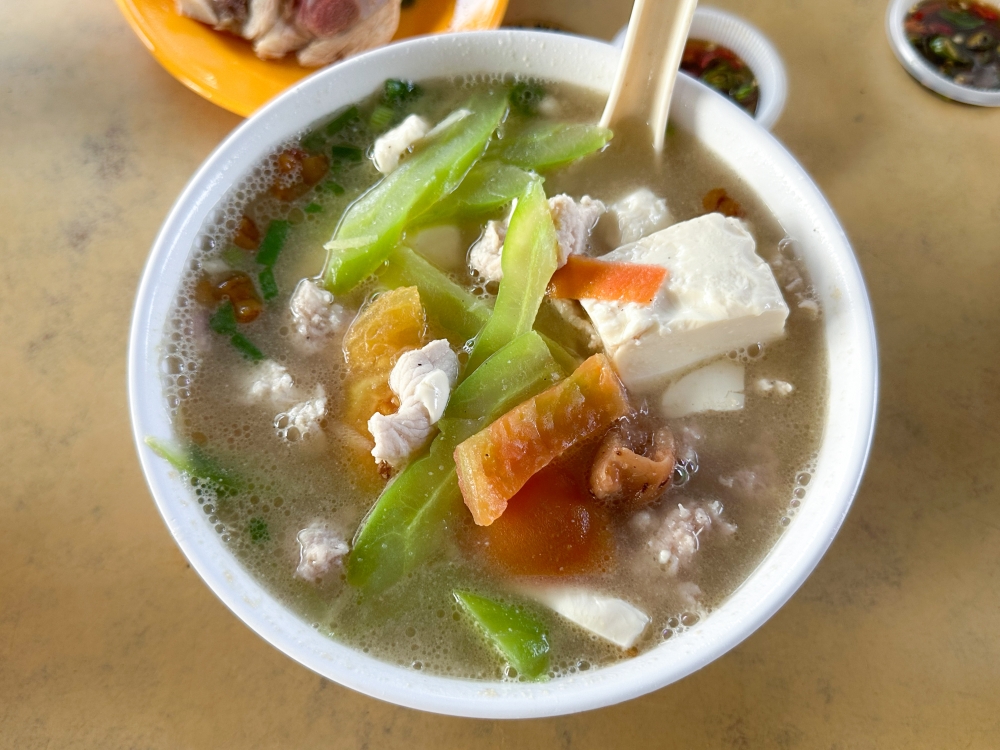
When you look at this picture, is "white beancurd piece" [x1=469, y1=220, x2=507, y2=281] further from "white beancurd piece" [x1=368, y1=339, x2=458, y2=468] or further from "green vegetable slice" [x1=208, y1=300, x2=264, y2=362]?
"green vegetable slice" [x1=208, y1=300, x2=264, y2=362]

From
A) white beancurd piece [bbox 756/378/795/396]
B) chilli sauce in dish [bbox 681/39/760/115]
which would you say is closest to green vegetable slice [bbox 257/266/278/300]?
white beancurd piece [bbox 756/378/795/396]

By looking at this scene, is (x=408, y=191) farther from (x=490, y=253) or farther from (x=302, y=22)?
(x=302, y=22)

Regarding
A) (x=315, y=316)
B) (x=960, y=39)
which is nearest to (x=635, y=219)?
(x=315, y=316)

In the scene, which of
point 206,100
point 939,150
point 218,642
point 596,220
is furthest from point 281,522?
point 939,150

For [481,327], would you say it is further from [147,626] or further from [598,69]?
[147,626]

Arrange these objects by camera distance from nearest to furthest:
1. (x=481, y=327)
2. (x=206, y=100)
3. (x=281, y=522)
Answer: (x=281, y=522), (x=481, y=327), (x=206, y=100)

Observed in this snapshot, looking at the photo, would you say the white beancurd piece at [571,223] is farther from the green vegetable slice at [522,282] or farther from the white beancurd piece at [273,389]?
the white beancurd piece at [273,389]
